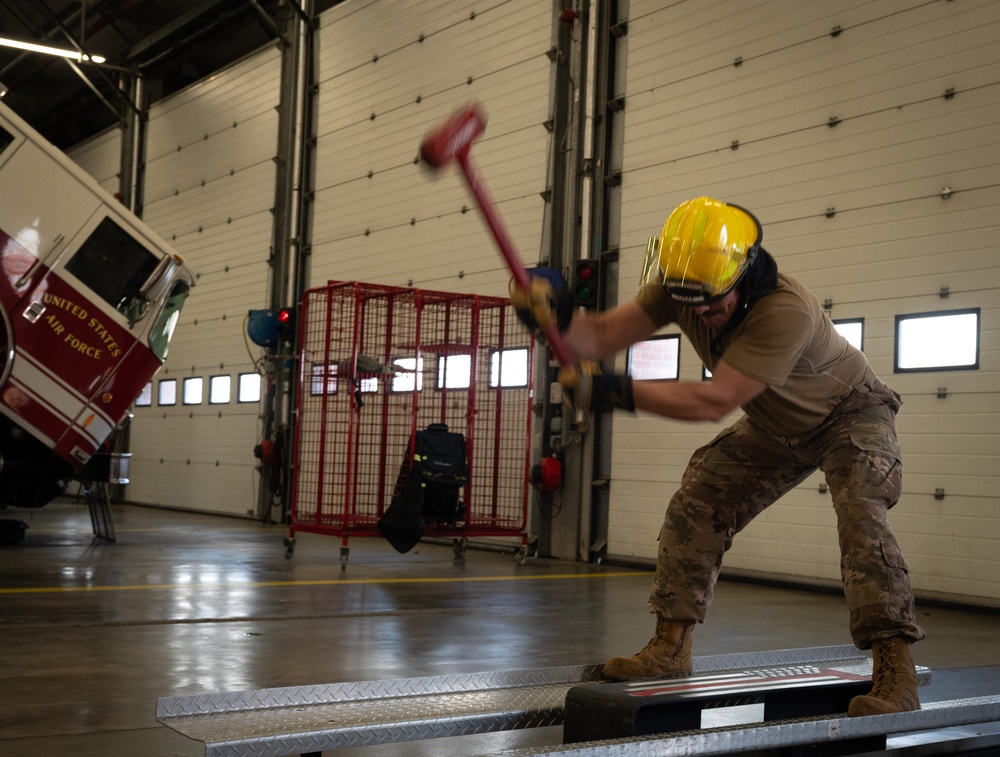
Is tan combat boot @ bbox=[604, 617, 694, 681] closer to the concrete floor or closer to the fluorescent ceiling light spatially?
the concrete floor

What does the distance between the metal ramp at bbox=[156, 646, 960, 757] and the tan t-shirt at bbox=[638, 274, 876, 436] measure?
3.27 feet

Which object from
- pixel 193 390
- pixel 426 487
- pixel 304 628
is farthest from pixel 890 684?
pixel 193 390

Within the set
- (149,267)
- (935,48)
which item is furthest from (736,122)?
(149,267)

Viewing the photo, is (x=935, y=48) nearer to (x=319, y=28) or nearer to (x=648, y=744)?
(x=648, y=744)

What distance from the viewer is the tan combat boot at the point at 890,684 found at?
3514 millimetres

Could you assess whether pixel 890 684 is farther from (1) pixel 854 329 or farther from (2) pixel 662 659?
(1) pixel 854 329

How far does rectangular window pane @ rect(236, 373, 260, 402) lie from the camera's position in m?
16.7

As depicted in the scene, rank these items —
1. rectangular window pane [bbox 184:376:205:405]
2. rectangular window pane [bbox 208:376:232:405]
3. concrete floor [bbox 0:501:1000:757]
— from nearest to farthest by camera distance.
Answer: concrete floor [bbox 0:501:1000:757] → rectangular window pane [bbox 208:376:232:405] → rectangular window pane [bbox 184:376:205:405]

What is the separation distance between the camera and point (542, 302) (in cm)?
354

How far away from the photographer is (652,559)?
10742 millimetres

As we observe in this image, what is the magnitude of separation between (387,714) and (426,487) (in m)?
7.14

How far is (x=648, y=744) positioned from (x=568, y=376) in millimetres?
1014

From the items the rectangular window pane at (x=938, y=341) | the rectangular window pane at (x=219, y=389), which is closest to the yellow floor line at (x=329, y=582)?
the rectangular window pane at (x=938, y=341)

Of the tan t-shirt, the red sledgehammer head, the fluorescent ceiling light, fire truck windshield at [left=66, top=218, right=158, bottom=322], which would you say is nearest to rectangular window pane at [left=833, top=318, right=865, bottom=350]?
the tan t-shirt
